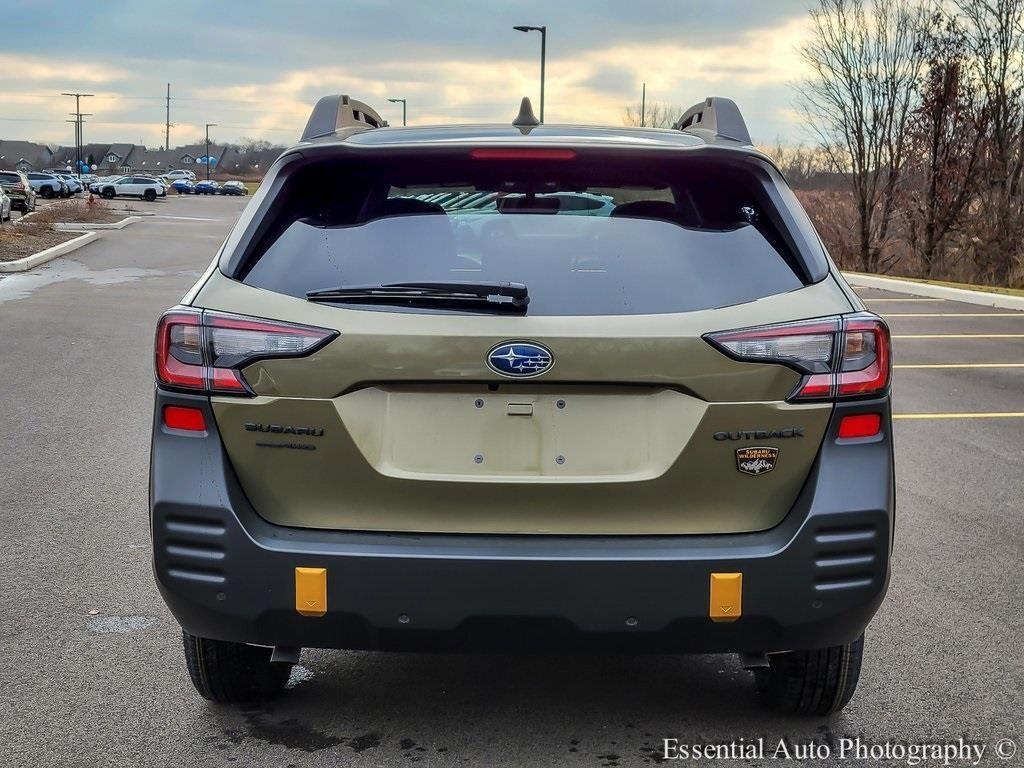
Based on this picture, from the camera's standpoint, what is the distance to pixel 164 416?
331 cm

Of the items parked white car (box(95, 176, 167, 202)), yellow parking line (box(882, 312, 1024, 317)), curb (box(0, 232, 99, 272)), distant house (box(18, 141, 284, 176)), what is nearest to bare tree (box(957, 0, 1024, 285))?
yellow parking line (box(882, 312, 1024, 317))

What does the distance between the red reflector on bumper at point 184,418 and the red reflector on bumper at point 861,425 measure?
1656 millimetres

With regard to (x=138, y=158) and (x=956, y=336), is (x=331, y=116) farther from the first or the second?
(x=138, y=158)

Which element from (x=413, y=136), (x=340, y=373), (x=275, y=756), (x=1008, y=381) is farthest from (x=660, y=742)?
(x=1008, y=381)

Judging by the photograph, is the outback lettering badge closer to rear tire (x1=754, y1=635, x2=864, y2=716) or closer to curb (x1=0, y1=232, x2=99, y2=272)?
rear tire (x1=754, y1=635, x2=864, y2=716)

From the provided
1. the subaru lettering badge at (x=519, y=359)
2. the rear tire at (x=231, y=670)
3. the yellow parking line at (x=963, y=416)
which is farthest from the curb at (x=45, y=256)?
the subaru lettering badge at (x=519, y=359)

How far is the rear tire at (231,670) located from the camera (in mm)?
3754

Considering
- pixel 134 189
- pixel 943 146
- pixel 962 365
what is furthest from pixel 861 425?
pixel 134 189

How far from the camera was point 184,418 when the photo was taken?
3268mm

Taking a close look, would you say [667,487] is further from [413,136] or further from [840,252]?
[840,252]

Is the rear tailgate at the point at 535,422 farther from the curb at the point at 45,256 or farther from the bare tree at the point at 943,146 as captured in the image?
the bare tree at the point at 943,146

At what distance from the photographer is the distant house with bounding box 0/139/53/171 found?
182 m

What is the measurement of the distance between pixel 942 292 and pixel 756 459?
21.8 meters

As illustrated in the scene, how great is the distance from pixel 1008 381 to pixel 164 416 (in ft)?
36.0
